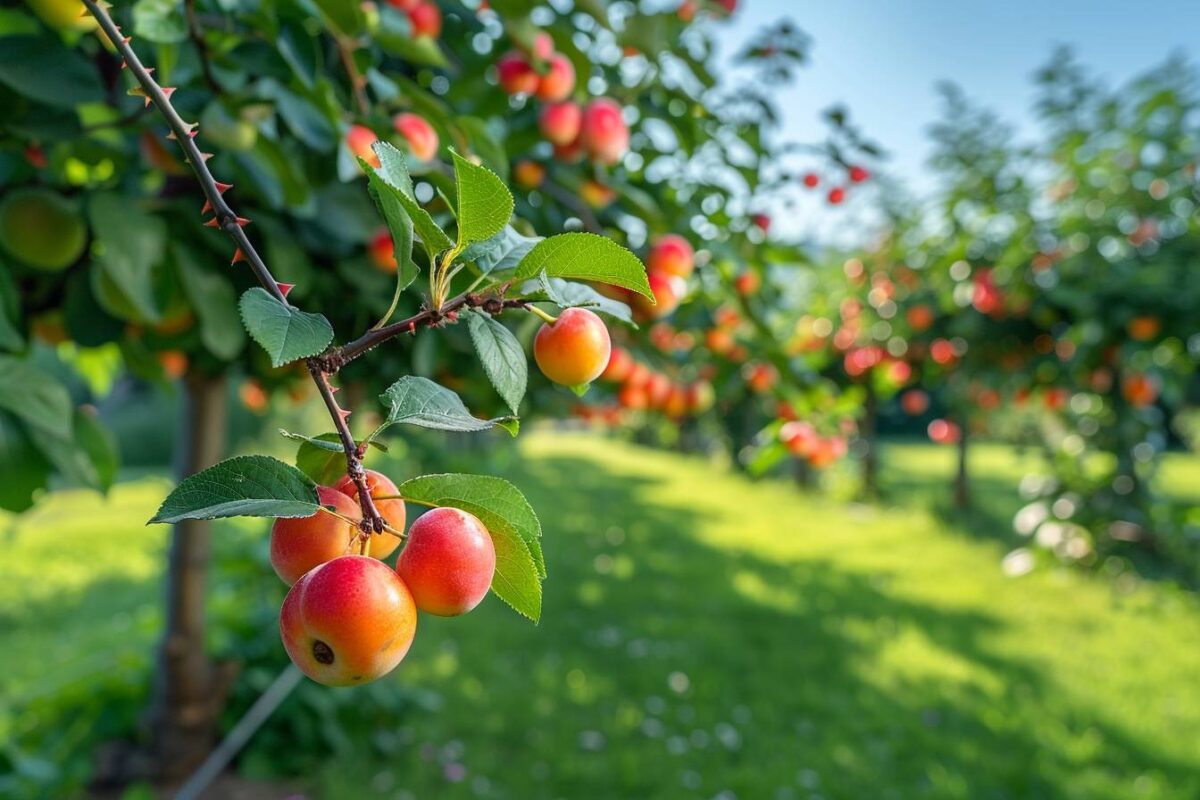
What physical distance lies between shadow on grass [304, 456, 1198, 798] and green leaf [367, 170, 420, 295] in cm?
191

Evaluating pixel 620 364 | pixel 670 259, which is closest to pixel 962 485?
pixel 620 364

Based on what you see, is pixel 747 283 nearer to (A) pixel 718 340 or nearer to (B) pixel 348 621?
(A) pixel 718 340

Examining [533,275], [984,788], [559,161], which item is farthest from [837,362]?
[533,275]

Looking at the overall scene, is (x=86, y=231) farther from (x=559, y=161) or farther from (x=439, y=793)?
(x=439, y=793)

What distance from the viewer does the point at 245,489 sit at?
0.87 feet

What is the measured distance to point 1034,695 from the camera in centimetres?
252

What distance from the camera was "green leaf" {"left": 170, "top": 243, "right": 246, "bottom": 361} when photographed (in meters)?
0.81

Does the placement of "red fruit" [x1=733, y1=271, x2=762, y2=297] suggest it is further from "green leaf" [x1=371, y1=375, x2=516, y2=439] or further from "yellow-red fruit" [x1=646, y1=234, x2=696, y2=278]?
"green leaf" [x1=371, y1=375, x2=516, y2=439]

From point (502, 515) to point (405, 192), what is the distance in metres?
0.12

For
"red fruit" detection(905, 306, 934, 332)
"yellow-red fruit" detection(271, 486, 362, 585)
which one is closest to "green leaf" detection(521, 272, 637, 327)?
"yellow-red fruit" detection(271, 486, 362, 585)

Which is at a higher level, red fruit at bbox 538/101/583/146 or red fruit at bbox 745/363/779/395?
red fruit at bbox 538/101/583/146

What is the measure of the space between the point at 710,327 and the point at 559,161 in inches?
17.0

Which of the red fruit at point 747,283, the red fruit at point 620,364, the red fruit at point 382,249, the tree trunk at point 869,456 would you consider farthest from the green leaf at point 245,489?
the tree trunk at point 869,456

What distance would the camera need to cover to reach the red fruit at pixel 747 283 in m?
1.19
